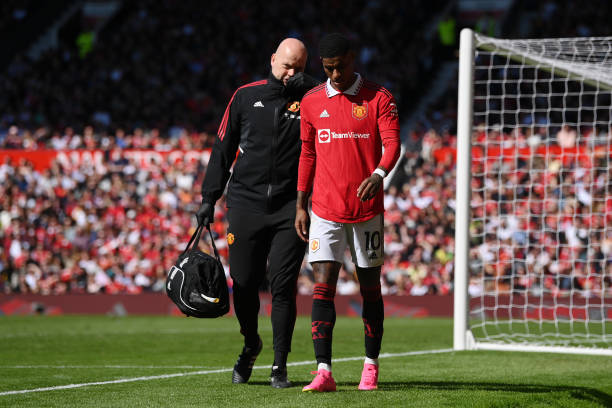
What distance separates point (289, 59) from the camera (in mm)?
6129

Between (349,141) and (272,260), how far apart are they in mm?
986

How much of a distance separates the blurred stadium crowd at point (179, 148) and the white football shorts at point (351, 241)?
6.51m

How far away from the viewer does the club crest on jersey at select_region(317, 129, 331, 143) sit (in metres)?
5.60

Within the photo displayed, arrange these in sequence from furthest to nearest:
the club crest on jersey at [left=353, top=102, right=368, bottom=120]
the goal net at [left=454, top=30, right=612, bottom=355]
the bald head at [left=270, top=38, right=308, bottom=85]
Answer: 1. the goal net at [left=454, top=30, right=612, bottom=355]
2. the bald head at [left=270, top=38, right=308, bottom=85]
3. the club crest on jersey at [left=353, top=102, right=368, bottom=120]

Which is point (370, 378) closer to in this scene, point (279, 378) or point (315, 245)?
point (279, 378)

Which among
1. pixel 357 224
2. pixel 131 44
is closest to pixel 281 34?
pixel 131 44

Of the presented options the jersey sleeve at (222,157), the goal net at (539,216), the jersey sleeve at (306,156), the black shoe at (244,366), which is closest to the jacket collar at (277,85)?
the jersey sleeve at (222,157)

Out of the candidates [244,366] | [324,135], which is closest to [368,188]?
[324,135]

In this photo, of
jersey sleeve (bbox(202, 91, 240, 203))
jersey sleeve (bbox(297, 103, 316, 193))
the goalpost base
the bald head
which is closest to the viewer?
jersey sleeve (bbox(297, 103, 316, 193))

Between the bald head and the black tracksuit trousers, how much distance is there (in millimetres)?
826

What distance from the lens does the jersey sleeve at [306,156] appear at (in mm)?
5703

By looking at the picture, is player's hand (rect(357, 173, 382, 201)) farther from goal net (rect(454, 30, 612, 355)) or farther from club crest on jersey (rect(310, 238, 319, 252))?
goal net (rect(454, 30, 612, 355))

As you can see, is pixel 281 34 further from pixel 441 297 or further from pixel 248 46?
pixel 441 297

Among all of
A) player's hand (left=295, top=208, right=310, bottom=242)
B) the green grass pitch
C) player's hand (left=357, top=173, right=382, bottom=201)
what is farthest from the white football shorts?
the green grass pitch
